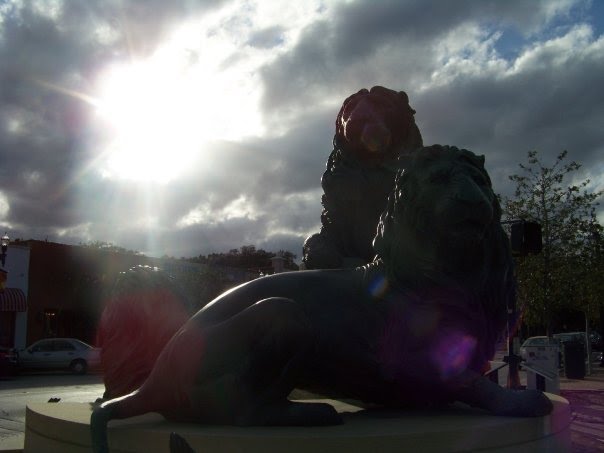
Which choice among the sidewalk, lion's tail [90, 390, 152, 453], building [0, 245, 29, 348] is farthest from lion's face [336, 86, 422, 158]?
building [0, 245, 29, 348]

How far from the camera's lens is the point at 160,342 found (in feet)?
12.9

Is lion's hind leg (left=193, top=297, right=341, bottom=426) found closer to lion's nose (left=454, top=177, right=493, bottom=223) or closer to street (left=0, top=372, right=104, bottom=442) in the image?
lion's nose (left=454, top=177, right=493, bottom=223)

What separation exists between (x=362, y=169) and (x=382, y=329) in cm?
173

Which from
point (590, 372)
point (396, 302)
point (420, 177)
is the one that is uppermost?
point (420, 177)

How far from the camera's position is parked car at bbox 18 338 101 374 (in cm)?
2420

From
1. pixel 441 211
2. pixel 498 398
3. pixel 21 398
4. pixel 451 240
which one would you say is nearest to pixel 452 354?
pixel 498 398

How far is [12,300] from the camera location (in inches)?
1230

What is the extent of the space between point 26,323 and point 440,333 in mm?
33244

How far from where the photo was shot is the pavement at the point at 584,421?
16.3 ft

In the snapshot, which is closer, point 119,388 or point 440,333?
point 440,333

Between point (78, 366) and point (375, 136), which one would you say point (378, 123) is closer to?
point (375, 136)

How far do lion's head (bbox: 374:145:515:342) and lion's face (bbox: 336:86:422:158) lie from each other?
1238mm

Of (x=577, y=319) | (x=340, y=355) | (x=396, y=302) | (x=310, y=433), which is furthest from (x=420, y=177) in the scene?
(x=577, y=319)

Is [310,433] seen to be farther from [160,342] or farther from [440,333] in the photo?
[160,342]
